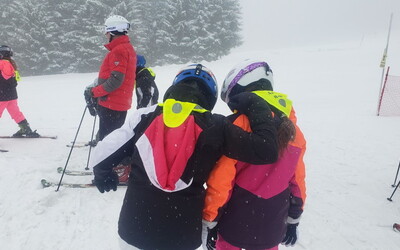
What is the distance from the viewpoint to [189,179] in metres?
1.75

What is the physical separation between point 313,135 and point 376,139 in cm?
168

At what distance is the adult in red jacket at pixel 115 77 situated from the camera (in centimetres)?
423

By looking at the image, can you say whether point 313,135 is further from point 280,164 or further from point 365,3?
point 365,3

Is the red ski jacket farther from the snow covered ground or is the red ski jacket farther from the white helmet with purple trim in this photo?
the white helmet with purple trim

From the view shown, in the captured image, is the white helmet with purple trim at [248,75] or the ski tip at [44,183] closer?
the white helmet with purple trim at [248,75]

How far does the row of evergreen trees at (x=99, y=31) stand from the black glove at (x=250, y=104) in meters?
26.4

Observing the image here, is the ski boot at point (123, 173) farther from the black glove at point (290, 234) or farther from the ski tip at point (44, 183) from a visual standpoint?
the black glove at point (290, 234)

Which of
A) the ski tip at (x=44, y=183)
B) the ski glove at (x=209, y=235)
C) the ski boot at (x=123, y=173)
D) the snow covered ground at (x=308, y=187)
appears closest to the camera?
the ski glove at (x=209, y=235)

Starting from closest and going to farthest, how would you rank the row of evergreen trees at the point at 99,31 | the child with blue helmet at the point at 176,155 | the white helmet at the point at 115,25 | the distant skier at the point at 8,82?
the child with blue helmet at the point at 176,155 → the white helmet at the point at 115,25 → the distant skier at the point at 8,82 → the row of evergreen trees at the point at 99,31

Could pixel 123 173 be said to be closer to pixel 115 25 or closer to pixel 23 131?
pixel 115 25

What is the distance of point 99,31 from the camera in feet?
87.0

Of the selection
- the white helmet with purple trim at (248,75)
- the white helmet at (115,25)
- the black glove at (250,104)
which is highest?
the white helmet at (115,25)

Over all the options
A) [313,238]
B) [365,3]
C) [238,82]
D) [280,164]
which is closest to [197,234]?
[280,164]

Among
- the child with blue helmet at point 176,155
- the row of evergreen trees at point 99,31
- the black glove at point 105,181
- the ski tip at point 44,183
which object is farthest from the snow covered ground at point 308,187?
the row of evergreen trees at point 99,31
